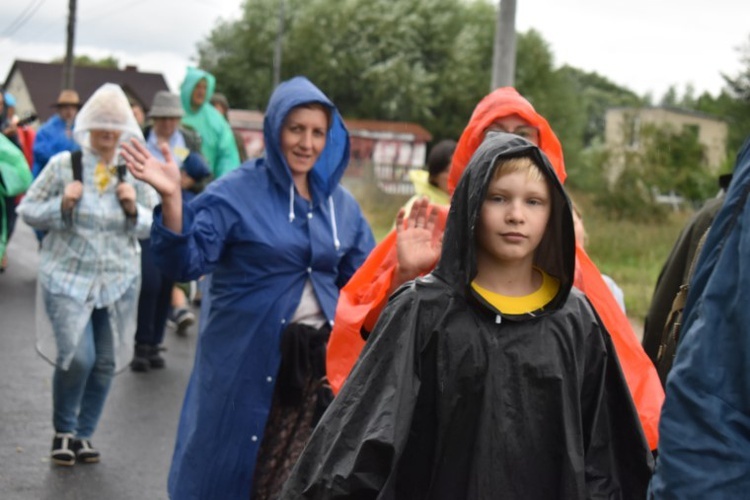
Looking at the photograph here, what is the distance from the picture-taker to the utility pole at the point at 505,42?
10617mm

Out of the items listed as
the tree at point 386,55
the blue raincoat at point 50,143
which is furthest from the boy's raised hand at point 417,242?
the tree at point 386,55

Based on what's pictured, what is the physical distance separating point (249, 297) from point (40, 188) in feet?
7.33

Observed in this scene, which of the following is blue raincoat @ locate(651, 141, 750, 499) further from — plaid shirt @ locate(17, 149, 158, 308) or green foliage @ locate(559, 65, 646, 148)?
green foliage @ locate(559, 65, 646, 148)

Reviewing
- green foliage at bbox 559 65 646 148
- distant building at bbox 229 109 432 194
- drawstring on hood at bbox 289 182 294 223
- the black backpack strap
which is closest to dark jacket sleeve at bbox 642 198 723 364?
drawstring on hood at bbox 289 182 294 223

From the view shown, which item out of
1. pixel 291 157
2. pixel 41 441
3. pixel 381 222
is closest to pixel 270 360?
pixel 291 157

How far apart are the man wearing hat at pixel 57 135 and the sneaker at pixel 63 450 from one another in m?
5.23

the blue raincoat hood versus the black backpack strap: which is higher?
the blue raincoat hood

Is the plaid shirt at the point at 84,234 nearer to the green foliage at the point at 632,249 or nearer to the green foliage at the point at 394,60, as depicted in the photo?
the green foliage at the point at 632,249

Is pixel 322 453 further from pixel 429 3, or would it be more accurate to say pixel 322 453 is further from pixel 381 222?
pixel 429 3

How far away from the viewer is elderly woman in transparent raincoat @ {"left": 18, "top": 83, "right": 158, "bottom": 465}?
22.9 ft

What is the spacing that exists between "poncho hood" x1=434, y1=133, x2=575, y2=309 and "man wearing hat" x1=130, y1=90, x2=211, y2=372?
21.2 feet

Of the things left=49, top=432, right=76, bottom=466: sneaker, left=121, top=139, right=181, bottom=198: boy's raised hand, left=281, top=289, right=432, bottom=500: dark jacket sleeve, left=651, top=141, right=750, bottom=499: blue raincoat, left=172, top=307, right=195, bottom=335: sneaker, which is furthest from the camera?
left=172, top=307, right=195, bottom=335: sneaker

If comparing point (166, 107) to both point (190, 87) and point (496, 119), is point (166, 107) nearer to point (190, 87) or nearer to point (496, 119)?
point (190, 87)

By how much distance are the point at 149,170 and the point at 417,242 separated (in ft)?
4.17
